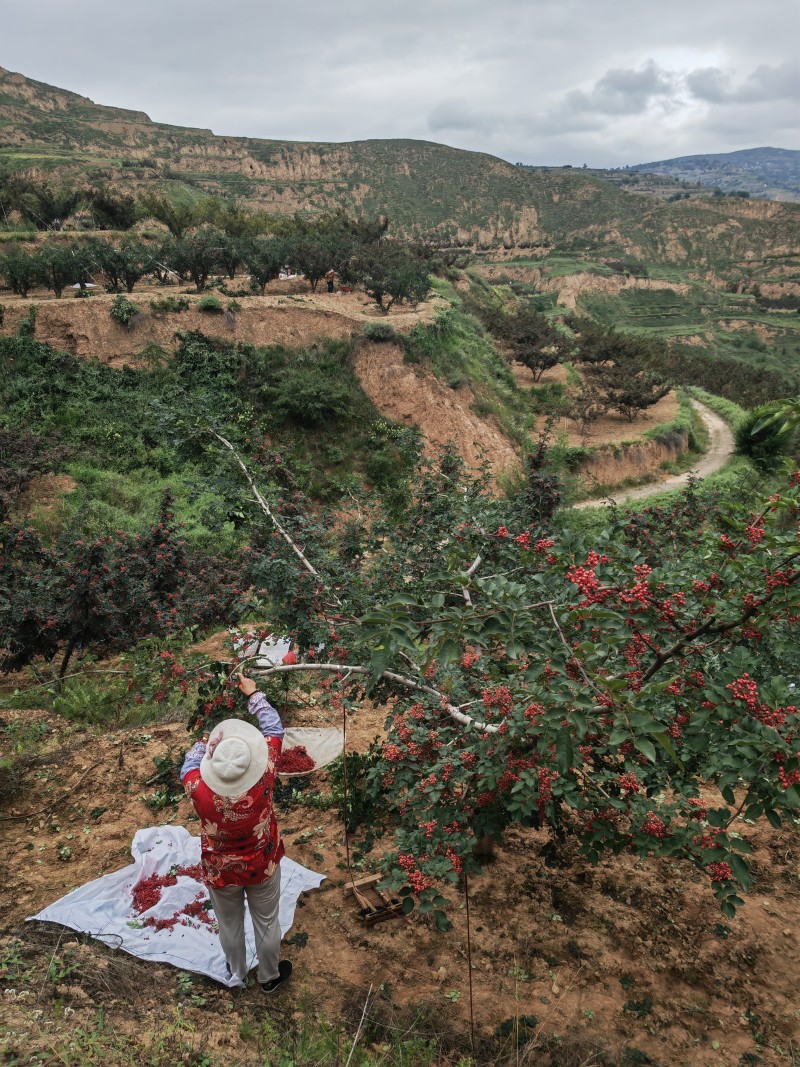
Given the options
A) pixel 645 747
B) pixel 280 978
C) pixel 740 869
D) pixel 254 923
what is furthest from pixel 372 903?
pixel 645 747

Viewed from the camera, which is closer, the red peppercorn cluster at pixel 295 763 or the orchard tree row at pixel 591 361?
the red peppercorn cluster at pixel 295 763

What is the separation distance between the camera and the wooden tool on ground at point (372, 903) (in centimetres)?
394

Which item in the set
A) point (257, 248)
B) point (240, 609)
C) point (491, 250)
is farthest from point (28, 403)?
point (491, 250)

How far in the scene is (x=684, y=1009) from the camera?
3.38m

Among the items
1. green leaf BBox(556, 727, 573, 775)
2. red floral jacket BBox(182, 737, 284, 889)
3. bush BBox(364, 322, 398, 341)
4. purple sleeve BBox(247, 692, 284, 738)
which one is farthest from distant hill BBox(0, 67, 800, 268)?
green leaf BBox(556, 727, 573, 775)

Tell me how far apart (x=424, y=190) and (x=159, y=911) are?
8176 centimetres

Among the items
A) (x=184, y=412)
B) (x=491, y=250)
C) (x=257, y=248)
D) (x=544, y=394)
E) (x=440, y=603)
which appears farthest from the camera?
(x=491, y=250)

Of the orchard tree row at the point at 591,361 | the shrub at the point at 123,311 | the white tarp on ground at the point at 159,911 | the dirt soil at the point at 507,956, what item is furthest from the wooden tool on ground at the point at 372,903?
the orchard tree row at the point at 591,361

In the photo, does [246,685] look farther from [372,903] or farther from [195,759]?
[372,903]

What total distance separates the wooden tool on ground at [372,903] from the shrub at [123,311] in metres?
16.8

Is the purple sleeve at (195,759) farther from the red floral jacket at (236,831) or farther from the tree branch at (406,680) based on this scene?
the tree branch at (406,680)

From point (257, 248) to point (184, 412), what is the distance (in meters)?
18.5

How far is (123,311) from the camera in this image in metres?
16.6

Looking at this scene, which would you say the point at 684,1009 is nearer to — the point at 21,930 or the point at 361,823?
the point at 361,823
